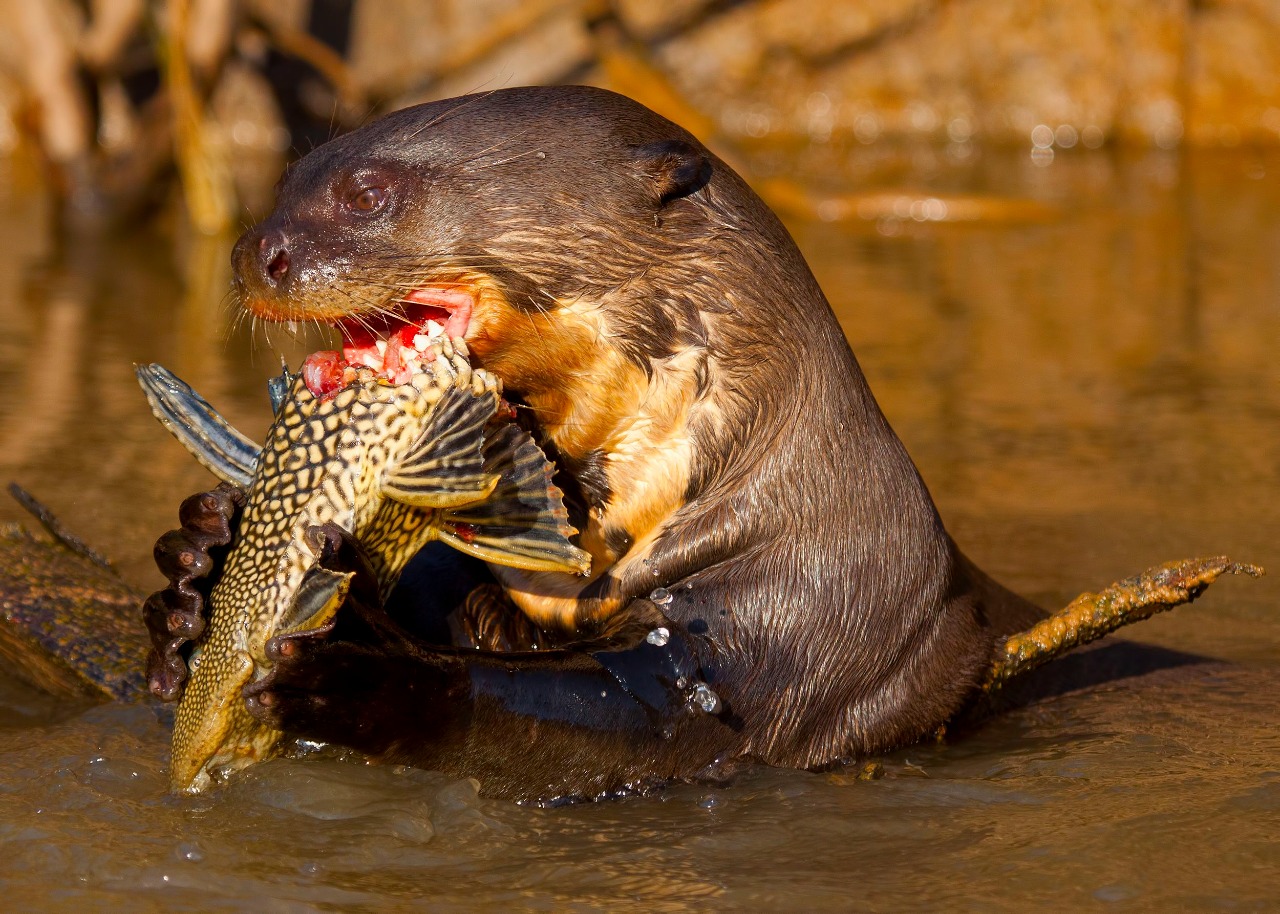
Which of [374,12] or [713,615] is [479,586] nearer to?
[713,615]

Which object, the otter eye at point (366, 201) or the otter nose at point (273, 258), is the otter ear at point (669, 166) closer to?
the otter eye at point (366, 201)

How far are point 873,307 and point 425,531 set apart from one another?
5116 millimetres

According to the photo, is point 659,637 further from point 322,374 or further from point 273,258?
point 273,258

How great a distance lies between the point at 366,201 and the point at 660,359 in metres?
0.54

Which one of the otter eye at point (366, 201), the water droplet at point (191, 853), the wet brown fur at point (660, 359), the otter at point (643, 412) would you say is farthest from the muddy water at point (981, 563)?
the otter eye at point (366, 201)

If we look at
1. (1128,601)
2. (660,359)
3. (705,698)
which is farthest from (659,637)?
(1128,601)

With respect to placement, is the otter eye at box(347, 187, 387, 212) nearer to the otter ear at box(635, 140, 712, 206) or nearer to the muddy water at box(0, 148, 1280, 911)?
the otter ear at box(635, 140, 712, 206)

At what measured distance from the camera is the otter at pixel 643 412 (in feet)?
9.39

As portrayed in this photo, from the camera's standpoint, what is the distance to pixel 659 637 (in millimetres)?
2916

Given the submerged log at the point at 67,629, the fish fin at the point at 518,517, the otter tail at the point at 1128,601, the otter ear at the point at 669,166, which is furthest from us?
the submerged log at the point at 67,629

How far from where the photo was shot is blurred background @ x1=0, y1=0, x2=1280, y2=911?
2707 millimetres

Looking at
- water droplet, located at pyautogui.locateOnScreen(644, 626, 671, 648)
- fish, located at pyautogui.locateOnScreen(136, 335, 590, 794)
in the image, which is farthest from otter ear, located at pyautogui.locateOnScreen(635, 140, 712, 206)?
water droplet, located at pyautogui.locateOnScreen(644, 626, 671, 648)

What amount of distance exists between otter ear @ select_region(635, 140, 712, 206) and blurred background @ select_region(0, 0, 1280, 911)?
74 cm

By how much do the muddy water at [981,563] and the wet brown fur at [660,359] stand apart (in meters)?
0.25
